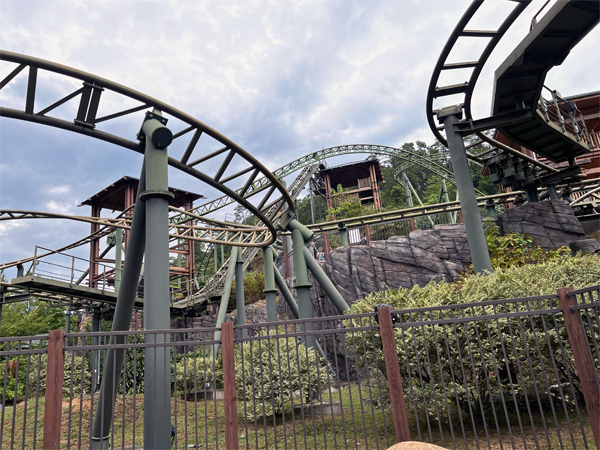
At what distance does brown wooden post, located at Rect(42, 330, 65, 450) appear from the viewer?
3828 mm

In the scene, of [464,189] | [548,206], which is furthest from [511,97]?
[548,206]

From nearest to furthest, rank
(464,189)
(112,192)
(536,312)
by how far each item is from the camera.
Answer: (536,312) → (464,189) → (112,192)

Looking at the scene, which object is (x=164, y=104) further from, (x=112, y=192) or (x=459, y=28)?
(x=112, y=192)

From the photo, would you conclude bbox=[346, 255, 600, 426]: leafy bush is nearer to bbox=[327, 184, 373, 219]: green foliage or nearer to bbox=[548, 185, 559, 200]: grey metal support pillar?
bbox=[548, 185, 559, 200]: grey metal support pillar

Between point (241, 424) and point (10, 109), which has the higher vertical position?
point (10, 109)

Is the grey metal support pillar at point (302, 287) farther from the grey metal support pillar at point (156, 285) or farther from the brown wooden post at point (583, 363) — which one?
the brown wooden post at point (583, 363)

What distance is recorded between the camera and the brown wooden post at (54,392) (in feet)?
12.6

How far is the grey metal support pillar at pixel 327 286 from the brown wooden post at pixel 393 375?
246 inches

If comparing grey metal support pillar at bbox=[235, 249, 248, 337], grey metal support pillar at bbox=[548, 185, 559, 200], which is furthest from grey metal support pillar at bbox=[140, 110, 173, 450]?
grey metal support pillar at bbox=[548, 185, 559, 200]

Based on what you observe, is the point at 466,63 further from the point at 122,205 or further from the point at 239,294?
the point at 122,205

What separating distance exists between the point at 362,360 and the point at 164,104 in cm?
484

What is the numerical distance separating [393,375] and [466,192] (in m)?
6.65

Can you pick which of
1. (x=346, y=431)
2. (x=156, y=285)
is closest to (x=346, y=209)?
(x=346, y=431)

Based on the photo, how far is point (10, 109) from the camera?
558 centimetres
